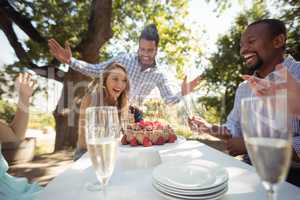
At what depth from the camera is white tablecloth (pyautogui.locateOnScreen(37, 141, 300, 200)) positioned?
0.66m

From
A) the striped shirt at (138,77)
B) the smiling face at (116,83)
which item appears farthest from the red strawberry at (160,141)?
the striped shirt at (138,77)

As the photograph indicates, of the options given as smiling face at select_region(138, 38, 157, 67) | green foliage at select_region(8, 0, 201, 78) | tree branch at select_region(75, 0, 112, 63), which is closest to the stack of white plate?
smiling face at select_region(138, 38, 157, 67)

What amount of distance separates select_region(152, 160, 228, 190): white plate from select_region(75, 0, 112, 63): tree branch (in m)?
4.46

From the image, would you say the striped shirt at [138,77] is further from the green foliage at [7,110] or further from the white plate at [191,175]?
the green foliage at [7,110]

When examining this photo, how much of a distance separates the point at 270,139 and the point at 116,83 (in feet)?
5.80

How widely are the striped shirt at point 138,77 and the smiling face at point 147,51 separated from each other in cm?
11

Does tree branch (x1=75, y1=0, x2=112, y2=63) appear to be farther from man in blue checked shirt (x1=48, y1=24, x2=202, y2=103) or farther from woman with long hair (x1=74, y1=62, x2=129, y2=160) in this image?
woman with long hair (x1=74, y1=62, x2=129, y2=160)

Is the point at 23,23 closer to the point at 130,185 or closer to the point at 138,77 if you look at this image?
the point at 138,77

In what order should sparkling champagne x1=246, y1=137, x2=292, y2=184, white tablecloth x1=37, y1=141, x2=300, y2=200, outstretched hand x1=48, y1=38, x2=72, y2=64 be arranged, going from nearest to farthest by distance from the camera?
1. sparkling champagne x1=246, y1=137, x2=292, y2=184
2. white tablecloth x1=37, y1=141, x2=300, y2=200
3. outstretched hand x1=48, y1=38, x2=72, y2=64

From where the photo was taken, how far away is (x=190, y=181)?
0.66 meters

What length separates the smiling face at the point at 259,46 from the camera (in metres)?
1.68

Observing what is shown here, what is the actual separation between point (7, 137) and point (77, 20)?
183 inches

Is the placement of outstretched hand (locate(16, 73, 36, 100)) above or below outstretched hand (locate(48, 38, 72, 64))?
below

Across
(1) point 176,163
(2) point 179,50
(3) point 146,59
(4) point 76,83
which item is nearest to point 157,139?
(1) point 176,163
